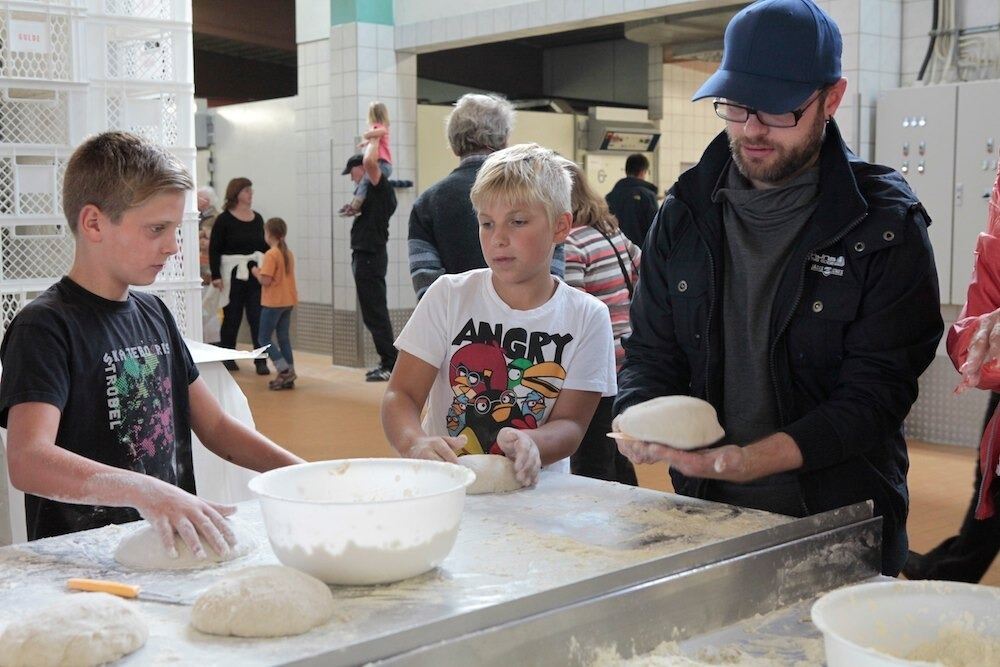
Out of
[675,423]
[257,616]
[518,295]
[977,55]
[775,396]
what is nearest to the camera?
[257,616]

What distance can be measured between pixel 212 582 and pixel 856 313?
1.15m

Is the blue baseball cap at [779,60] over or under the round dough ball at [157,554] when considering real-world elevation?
over

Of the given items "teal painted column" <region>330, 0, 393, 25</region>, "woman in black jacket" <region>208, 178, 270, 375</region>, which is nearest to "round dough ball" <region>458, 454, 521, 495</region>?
"woman in black jacket" <region>208, 178, 270, 375</region>

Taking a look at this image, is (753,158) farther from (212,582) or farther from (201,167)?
(201,167)

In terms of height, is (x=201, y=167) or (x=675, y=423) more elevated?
(x=201, y=167)

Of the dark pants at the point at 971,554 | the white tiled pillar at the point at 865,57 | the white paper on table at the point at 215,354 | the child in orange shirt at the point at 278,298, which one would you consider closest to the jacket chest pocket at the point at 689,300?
the white paper on table at the point at 215,354

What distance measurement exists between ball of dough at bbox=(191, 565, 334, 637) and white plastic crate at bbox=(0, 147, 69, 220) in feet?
9.73

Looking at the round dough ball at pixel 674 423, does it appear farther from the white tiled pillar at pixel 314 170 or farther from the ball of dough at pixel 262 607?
the white tiled pillar at pixel 314 170

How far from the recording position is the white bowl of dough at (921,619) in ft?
4.10

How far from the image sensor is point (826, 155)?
1.90 metres

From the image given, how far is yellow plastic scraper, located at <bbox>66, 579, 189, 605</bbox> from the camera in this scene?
4.41ft

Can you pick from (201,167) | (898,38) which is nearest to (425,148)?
(201,167)

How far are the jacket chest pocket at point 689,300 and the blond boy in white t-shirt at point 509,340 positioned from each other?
0.36 metres

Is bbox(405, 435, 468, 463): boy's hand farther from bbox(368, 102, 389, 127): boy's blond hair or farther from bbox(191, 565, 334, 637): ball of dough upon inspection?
bbox(368, 102, 389, 127): boy's blond hair
